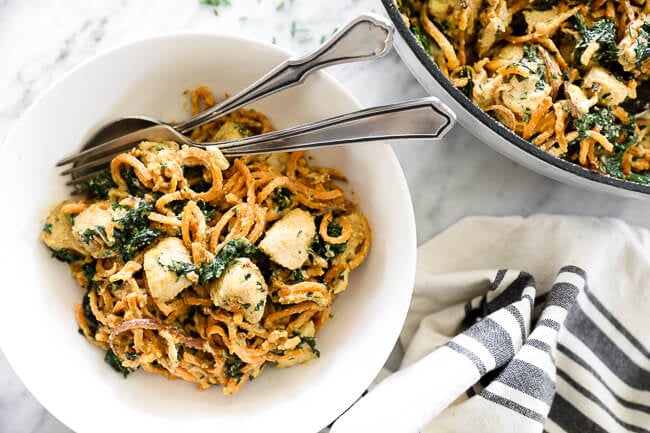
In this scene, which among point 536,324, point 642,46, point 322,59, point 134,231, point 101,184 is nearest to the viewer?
point 322,59

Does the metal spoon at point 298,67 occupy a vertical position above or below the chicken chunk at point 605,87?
above

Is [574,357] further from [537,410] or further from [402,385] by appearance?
[402,385]

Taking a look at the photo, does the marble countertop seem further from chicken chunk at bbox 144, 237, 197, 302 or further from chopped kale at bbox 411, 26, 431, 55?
chicken chunk at bbox 144, 237, 197, 302

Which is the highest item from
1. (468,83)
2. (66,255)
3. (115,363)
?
(468,83)

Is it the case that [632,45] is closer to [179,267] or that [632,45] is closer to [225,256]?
[225,256]

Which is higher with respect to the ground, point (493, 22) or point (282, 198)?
point (493, 22)

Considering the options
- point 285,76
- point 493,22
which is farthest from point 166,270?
point 493,22

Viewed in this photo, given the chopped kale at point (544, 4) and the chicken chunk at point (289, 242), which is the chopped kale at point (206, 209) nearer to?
the chicken chunk at point (289, 242)

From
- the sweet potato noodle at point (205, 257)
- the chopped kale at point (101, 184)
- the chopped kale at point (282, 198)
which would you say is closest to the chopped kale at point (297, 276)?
the sweet potato noodle at point (205, 257)
